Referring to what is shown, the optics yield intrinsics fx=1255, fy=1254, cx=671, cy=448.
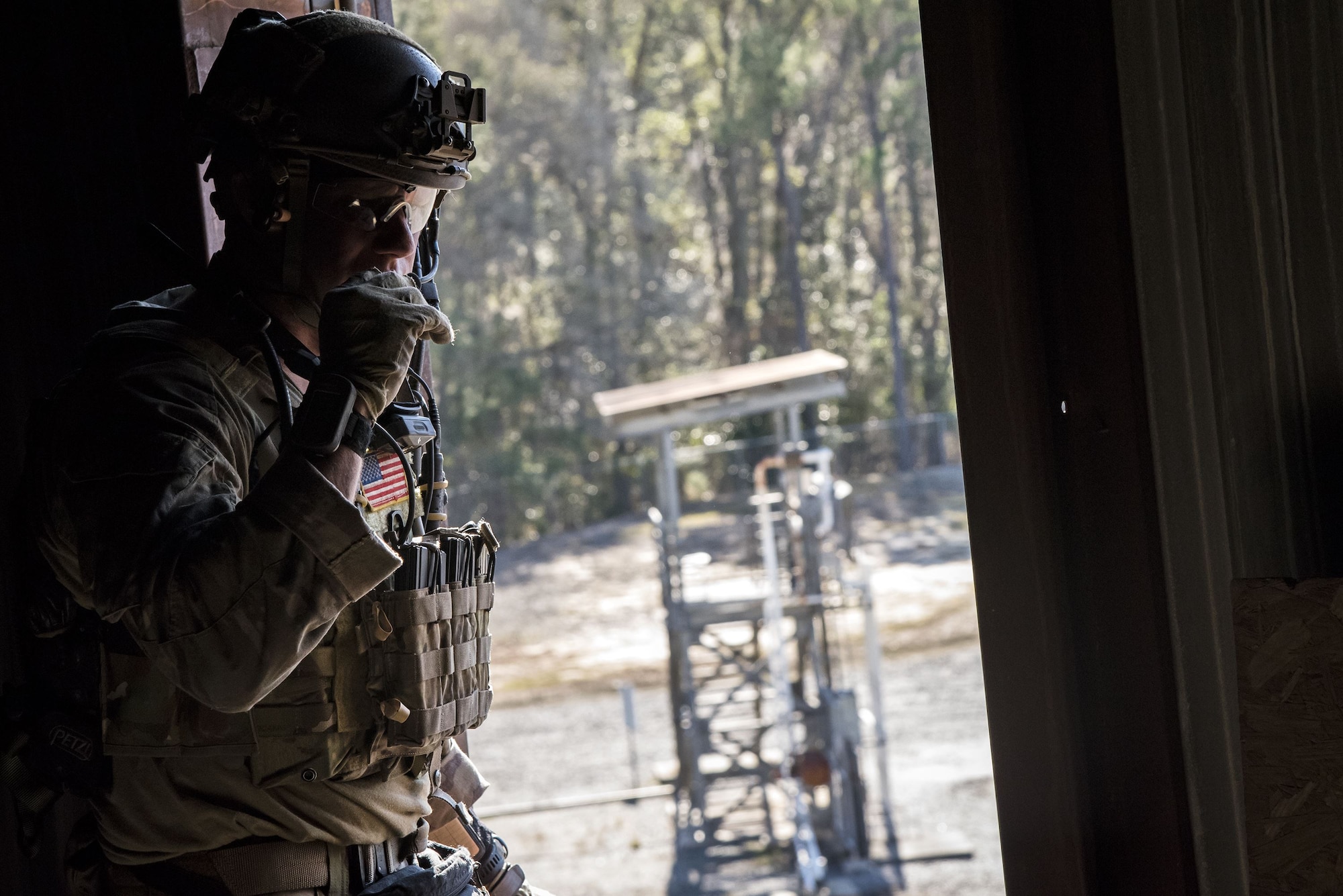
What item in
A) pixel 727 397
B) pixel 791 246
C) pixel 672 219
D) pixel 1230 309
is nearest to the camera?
pixel 1230 309

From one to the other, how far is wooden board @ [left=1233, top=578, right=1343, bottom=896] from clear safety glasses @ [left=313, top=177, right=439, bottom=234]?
121 centimetres

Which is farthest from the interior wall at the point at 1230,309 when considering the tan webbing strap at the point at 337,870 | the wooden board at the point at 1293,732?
the tan webbing strap at the point at 337,870

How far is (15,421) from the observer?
236cm

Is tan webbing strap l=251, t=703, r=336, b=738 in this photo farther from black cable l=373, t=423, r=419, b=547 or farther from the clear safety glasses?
the clear safety glasses

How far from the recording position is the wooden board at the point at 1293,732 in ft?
3.46

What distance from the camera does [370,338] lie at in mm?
1474

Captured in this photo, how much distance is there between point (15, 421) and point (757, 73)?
84.2 ft

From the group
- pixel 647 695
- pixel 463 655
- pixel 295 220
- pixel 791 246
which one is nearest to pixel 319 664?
pixel 463 655

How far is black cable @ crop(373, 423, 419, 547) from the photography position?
1675 millimetres

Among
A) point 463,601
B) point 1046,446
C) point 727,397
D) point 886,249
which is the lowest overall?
point 463,601

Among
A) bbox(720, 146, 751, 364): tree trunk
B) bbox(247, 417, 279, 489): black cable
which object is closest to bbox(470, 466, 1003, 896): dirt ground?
bbox(720, 146, 751, 364): tree trunk

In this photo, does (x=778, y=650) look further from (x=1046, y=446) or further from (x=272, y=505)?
(x=272, y=505)

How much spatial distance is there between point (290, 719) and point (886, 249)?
26.7 meters

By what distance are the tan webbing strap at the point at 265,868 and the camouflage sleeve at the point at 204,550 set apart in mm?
293
